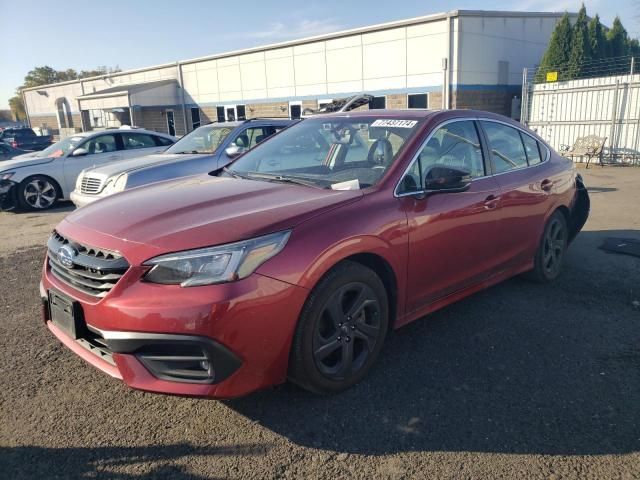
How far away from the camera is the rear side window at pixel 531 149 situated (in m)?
4.68

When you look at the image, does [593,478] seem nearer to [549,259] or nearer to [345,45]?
[549,259]

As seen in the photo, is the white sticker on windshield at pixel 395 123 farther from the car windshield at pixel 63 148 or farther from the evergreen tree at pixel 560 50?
the evergreen tree at pixel 560 50

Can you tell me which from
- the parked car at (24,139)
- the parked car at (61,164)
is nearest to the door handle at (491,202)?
the parked car at (61,164)

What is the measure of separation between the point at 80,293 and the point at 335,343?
4.76 feet

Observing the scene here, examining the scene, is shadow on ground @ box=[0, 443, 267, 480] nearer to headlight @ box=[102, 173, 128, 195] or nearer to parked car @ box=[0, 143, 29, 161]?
headlight @ box=[102, 173, 128, 195]

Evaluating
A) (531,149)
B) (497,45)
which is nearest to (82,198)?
(531,149)

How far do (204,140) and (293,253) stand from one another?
6.33 metres

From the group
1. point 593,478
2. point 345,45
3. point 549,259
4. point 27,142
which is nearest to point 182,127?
point 27,142

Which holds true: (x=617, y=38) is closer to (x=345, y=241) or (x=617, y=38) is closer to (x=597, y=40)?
(x=597, y=40)

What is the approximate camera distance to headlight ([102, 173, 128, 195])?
707 cm

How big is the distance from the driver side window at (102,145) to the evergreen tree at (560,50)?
15.6m

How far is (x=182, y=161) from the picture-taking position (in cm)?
750

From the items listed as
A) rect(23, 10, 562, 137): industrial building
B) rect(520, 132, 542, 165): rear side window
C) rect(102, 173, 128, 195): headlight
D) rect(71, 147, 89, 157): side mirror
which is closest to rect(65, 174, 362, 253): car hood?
rect(520, 132, 542, 165): rear side window

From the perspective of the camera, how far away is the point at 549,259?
492 centimetres
